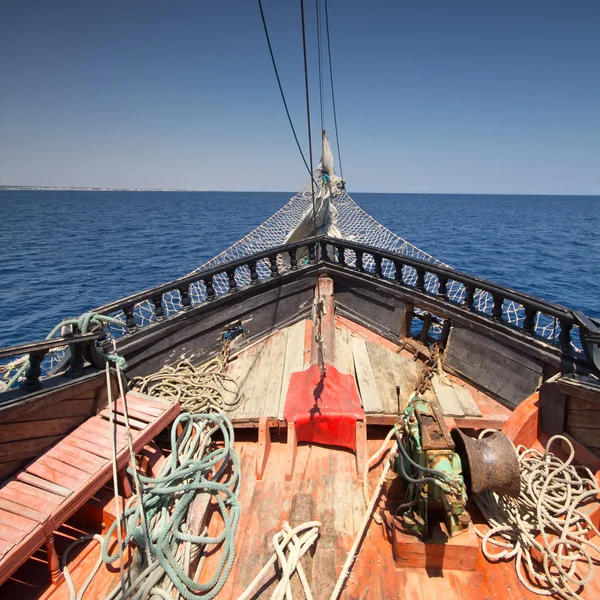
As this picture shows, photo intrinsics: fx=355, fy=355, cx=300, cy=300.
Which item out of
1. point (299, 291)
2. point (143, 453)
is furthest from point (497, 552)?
point (299, 291)

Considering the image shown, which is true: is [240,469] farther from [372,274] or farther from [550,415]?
[372,274]

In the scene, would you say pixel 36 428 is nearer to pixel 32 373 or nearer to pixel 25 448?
pixel 25 448

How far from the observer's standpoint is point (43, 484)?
10.0ft

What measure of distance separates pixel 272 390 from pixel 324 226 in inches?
201

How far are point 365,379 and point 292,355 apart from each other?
4.34 ft

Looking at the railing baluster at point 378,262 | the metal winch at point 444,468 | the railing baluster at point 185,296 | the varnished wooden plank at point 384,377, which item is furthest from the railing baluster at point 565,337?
the railing baluster at point 185,296

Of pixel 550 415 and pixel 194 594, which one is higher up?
pixel 550 415

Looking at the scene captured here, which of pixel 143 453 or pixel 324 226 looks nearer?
pixel 143 453

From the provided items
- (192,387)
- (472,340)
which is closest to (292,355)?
(192,387)

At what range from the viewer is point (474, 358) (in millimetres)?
5102

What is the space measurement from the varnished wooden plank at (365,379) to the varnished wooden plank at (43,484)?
305 centimetres

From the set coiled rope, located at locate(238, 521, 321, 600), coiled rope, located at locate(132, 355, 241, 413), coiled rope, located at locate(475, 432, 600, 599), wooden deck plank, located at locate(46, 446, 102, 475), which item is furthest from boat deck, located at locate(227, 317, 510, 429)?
wooden deck plank, located at locate(46, 446, 102, 475)

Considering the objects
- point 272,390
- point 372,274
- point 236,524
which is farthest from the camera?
point 372,274

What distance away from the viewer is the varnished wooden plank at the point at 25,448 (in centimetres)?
307
